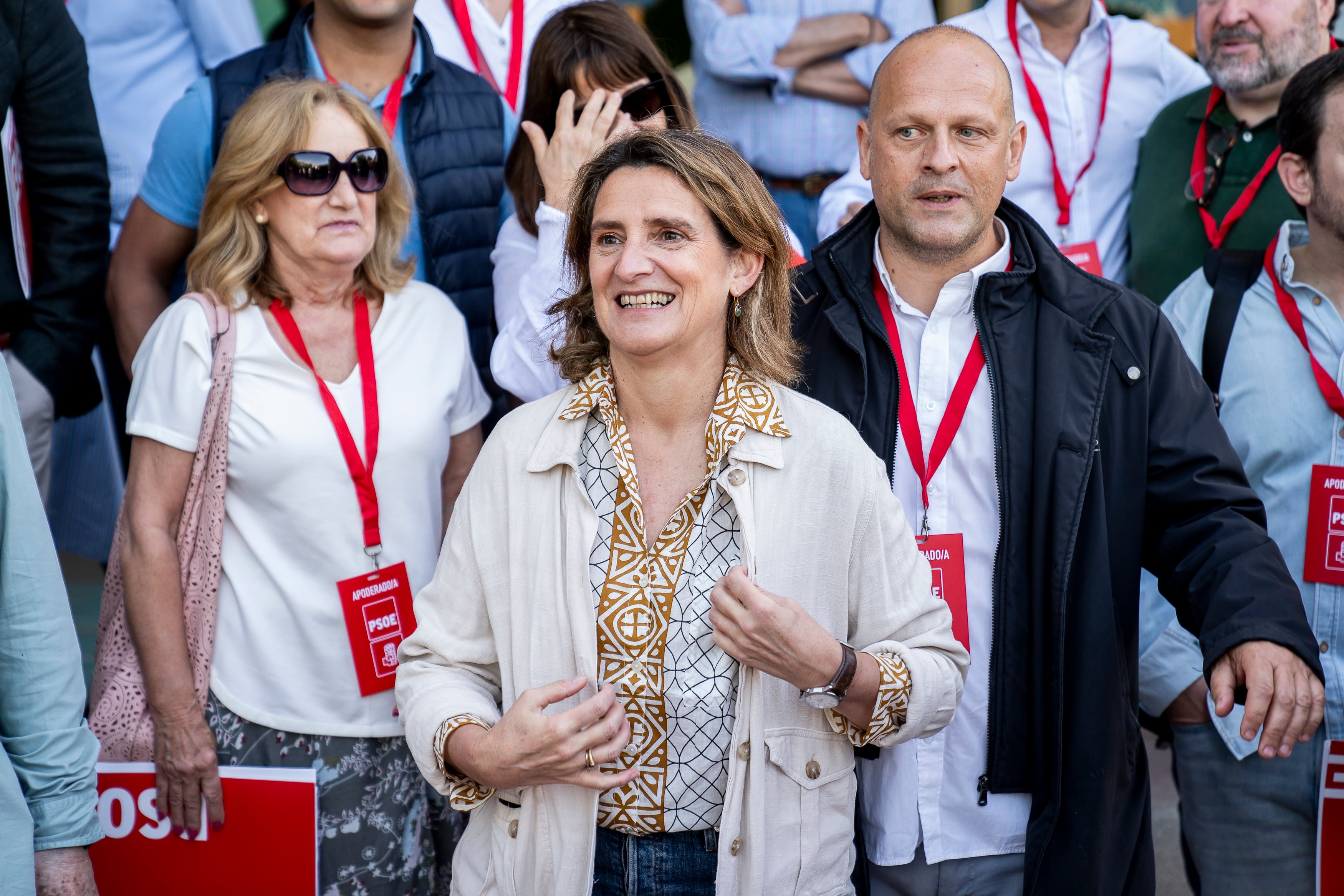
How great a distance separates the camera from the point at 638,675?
82.1 inches

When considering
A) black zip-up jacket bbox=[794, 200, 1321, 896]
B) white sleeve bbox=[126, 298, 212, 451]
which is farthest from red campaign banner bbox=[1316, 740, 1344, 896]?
white sleeve bbox=[126, 298, 212, 451]

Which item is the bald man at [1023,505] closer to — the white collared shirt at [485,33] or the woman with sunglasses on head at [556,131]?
the woman with sunglasses on head at [556,131]

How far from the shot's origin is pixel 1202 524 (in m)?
2.47

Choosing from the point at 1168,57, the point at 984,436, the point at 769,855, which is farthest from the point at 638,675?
the point at 1168,57

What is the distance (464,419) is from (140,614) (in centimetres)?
84

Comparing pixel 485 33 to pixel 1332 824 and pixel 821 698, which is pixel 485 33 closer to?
pixel 821 698

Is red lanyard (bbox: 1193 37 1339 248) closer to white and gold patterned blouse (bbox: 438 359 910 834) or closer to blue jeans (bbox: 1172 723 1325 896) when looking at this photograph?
blue jeans (bbox: 1172 723 1325 896)

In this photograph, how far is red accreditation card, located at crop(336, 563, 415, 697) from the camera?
108 inches

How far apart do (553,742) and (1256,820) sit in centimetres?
186

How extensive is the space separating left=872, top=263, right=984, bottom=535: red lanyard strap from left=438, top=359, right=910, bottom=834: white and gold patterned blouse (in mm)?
538

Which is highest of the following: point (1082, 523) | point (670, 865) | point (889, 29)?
point (889, 29)

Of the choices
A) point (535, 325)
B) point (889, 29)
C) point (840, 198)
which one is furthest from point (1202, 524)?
point (889, 29)

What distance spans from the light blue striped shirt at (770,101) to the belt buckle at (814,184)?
0.8 inches

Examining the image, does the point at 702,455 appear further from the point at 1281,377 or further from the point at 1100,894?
the point at 1281,377
